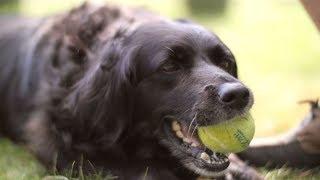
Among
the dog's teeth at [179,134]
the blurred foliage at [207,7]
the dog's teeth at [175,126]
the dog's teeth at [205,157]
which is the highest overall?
the dog's teeth at [175,126]

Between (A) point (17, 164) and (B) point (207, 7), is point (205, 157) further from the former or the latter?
(B) point (207, 7)

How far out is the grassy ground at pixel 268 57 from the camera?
17.0 feet

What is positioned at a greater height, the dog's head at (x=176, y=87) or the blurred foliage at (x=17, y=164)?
the dog's head at (x=176, y=87)

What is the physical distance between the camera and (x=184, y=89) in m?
4.17

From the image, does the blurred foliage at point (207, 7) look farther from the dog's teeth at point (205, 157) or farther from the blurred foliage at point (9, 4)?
the dog's teeth at point (205, 157)

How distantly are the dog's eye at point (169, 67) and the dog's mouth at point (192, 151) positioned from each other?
258 mm

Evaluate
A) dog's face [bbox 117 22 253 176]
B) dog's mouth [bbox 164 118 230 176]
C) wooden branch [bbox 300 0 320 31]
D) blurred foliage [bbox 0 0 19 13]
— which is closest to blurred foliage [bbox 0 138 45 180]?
dog's face [bbox 117 22 253 176]

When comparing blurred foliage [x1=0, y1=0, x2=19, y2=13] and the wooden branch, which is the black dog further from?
blurred foliage [x1=0, y1=0, x2=19, y2=13]

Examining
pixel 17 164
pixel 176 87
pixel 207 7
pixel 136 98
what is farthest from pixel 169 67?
pixel 207 7

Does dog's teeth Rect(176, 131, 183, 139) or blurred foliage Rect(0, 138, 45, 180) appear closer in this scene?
dog's teeth Rect(176, 131, 183, 139)

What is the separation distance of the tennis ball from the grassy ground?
1.83 ft

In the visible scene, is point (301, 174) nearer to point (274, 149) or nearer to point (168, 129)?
point (274, 149)

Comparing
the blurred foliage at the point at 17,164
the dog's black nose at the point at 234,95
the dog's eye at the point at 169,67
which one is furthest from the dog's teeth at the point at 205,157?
the blurred foliage at the point at 17,164

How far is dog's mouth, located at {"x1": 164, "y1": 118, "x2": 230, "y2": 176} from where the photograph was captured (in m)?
4.07
